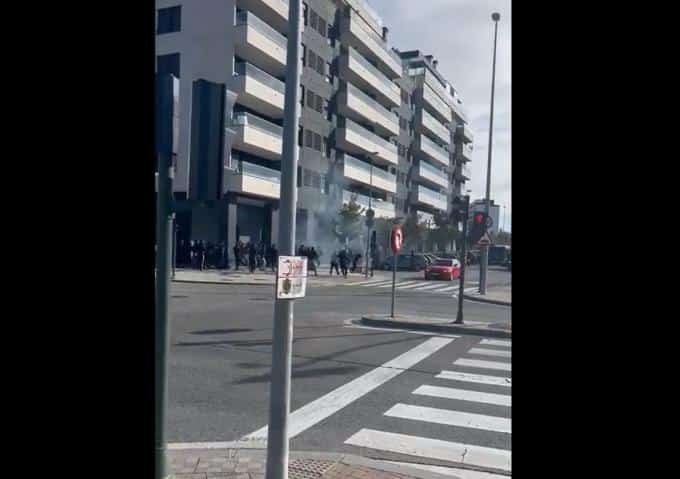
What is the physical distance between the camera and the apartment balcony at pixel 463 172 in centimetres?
8088

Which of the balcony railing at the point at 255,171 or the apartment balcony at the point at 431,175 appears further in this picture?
the apartment balcony at the point at 431,175

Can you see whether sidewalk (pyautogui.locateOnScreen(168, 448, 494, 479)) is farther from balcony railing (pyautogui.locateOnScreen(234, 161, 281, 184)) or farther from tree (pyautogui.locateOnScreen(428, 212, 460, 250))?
tree (pyautogui.locateOnScreen(428, 212, 460, 250))

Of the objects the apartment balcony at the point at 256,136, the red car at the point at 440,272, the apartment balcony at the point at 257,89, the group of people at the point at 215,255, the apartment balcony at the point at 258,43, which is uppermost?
the apartment balcony at the point at 258,43

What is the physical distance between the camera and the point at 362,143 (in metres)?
46.7

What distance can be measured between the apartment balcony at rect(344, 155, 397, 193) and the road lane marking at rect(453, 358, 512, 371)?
104 feet

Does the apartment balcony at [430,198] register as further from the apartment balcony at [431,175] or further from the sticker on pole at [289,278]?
the sticker on pole at [289,278]

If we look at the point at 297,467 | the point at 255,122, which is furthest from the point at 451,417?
the point at 255,122

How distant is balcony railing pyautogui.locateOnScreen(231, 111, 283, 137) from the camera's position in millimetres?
29375

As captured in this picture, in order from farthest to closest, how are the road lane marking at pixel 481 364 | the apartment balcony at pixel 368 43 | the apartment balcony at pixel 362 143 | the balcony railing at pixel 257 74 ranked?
the apartment balcony at pixel 368 43
the apartment balcony at pixel 362 143
the balcony railing at pixel 257 74
the road lane marking at pixel 481 364

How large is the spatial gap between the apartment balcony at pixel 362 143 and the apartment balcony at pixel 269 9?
11167 millimetres

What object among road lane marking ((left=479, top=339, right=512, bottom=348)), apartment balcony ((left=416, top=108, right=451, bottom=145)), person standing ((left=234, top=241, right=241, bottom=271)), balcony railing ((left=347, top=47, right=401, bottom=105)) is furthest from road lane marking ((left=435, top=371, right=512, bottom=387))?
apartment balcony ((left=416, top=108, right=451, bottom=145))

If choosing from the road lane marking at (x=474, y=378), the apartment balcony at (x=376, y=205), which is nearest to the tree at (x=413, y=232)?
the apartment balcony at (x=376, y=205)
